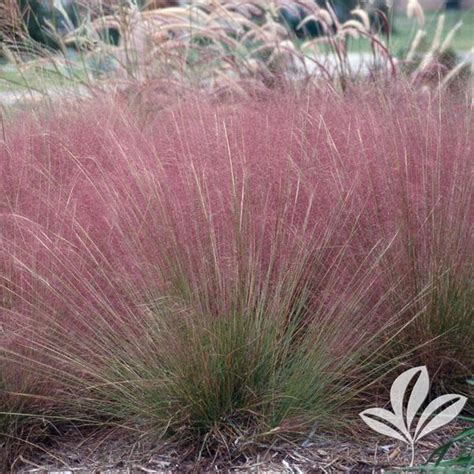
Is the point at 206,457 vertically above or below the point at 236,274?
below

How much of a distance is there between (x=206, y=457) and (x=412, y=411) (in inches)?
32.6

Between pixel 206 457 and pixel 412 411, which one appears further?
pixel 412 411

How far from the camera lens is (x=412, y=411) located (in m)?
3.43

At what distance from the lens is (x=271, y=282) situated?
11.2 feet

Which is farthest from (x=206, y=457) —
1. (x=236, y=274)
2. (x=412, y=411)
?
(x=412, y=411)

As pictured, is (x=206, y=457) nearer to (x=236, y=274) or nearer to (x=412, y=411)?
(x=236, y=274)

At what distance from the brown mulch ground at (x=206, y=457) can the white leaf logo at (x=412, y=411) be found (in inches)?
1.6

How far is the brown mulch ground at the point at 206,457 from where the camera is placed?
3162 millimetres

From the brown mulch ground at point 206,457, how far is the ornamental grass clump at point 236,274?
6cm

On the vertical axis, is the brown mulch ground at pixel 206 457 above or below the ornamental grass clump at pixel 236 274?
below

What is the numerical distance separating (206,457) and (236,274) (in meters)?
0.66

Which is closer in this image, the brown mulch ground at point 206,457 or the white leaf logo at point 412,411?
the brown mulch ground at point 206,457

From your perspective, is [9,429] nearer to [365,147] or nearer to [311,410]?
[311,410]

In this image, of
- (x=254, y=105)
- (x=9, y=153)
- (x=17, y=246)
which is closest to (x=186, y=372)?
(x=17, y=246)
